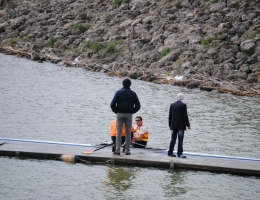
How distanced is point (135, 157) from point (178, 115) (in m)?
1.57

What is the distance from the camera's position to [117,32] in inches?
2071

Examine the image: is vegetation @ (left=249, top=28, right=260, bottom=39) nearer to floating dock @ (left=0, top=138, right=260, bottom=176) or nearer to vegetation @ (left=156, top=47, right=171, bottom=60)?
vegetation @ (left=156, top=47, right=171, bottom=60)

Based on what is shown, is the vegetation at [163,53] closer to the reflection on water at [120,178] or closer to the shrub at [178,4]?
the shrub at [178,4]

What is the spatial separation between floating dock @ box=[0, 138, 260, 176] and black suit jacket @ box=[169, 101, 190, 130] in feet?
2.93

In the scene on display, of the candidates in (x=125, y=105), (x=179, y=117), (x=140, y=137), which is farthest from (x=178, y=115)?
(x=140, y=137)

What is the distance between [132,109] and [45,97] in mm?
17542

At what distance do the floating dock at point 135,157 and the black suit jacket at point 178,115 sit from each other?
35.2 inches

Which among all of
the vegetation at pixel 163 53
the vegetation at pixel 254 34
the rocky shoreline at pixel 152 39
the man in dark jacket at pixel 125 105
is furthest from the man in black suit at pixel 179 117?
the vegetation at pixel 163 53

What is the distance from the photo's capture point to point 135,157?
18609 millimetres

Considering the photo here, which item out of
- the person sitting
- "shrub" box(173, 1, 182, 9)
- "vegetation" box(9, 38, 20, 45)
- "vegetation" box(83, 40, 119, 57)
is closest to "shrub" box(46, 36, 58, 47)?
"vegetation" box(9, 38, 20, 45)

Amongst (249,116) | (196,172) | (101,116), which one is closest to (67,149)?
(196,172)

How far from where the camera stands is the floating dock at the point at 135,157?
18.1 meters

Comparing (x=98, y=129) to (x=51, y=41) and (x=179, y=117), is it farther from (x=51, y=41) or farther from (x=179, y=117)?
(x=51, y=41)

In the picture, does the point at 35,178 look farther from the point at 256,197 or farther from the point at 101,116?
the point at 101,116
